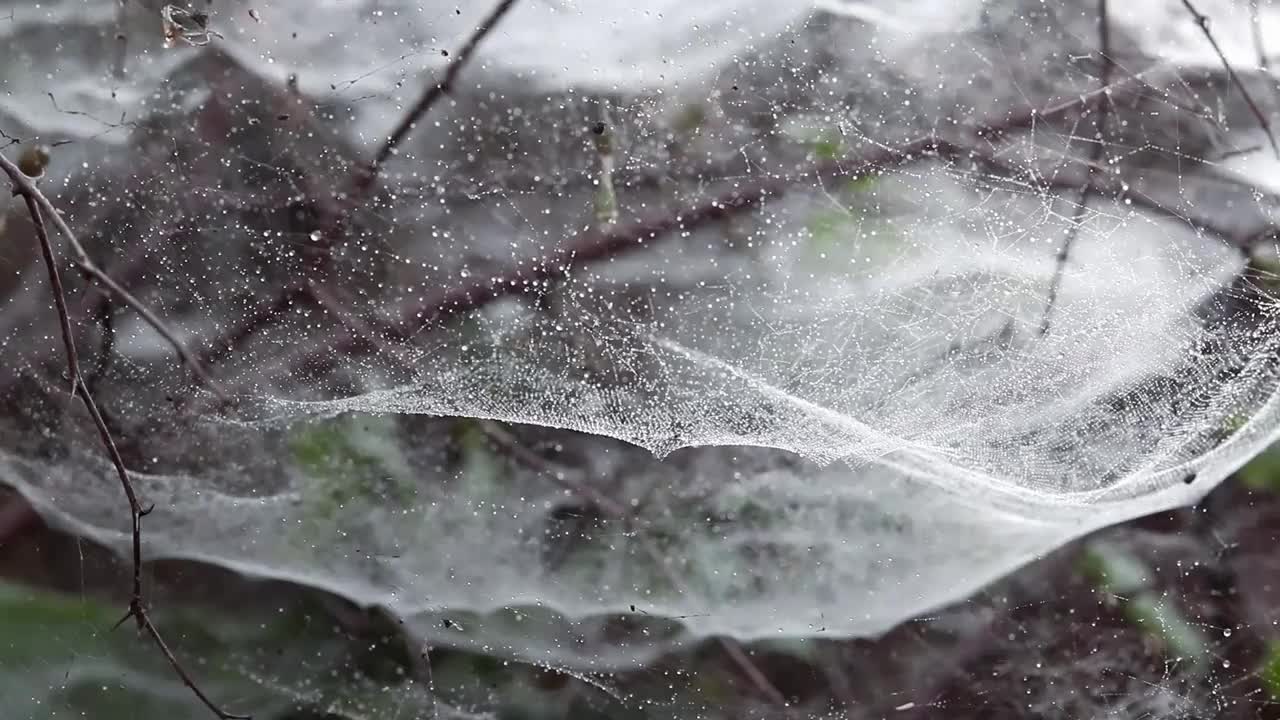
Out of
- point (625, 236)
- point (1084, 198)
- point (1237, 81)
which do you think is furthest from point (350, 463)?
point (1237, 81)

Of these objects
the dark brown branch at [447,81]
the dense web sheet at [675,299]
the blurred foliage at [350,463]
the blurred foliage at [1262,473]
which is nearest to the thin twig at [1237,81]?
the dense web sheet at [675,299]

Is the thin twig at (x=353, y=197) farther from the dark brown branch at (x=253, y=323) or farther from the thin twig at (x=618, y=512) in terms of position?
the thin twig at (x=618, y=512)

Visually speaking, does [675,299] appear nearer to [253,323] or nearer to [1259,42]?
[253,323]

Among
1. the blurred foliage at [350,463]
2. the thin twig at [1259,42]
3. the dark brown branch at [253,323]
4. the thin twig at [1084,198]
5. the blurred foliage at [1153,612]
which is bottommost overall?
the blurred foliage at [1153,612]

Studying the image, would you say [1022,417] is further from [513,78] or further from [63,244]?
[63,244]

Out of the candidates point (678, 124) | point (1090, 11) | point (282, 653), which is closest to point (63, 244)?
point (282, 653)

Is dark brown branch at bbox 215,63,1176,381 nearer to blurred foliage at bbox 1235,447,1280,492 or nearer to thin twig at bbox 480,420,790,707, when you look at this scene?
thin twig at bbox 480,420,790,707
